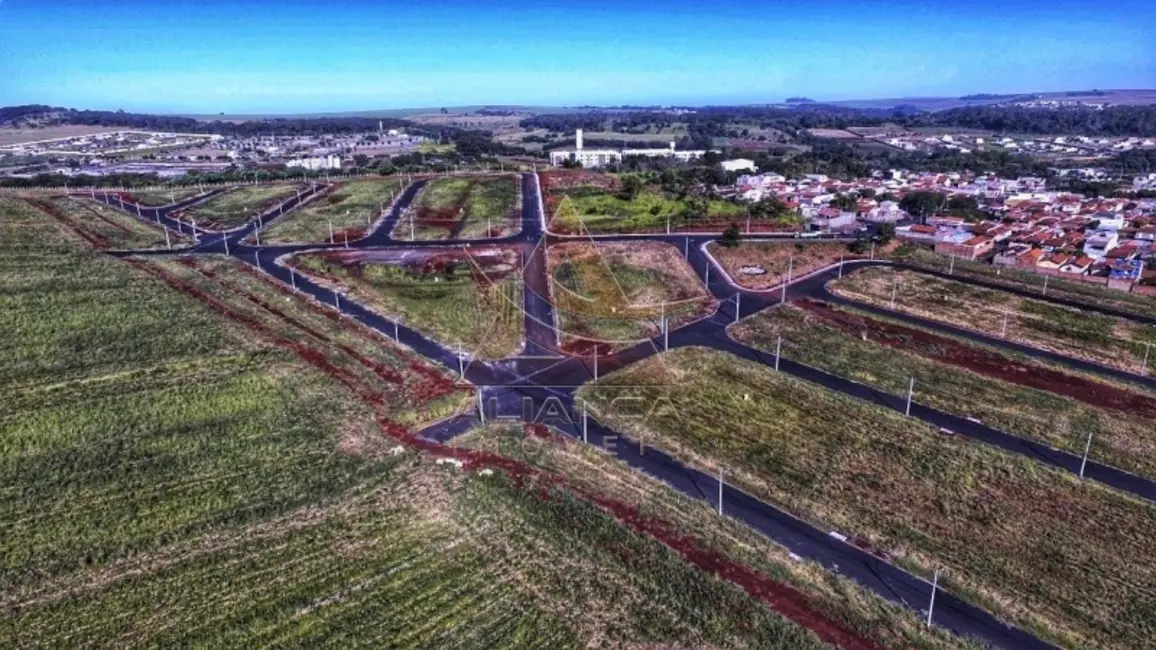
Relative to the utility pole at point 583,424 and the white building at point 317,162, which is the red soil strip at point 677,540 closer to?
the utility pole at point 583,424

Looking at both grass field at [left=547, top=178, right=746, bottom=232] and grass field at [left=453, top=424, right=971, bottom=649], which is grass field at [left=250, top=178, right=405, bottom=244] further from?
grass field at [left=453, top=424, right=971, bottom=649]

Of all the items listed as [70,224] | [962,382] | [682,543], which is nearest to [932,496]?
[682,543]

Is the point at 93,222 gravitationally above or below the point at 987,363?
above

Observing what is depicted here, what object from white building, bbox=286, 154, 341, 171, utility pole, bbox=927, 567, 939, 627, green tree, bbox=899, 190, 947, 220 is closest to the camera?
utility pole, bbox=927, 567, 939, 627

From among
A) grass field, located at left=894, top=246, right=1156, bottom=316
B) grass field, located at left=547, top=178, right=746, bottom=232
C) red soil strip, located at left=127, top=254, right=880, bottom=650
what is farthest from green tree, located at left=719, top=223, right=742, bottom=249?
red soil strip, located at left=127, top=254, right=880, bottom=650

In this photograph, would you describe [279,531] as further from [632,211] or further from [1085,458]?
[632,211]

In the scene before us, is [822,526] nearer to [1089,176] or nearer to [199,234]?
[199,234]

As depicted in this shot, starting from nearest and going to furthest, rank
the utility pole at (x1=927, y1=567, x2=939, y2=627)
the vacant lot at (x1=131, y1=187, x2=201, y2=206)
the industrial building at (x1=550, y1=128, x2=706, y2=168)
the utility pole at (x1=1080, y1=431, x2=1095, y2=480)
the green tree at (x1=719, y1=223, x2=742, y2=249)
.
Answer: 1. the utility pole at (x1=927, y1=567, x2=939, y2=627)
2. the utility pole at (x1=1080, y1=431, x2=1095, y2=480)
3. the green tree at (x1=719, y1=223, x2=742, y2=249)
4. the vacant lot at (x1=131, y1=187, x2=201, y2=206)
5. the industrial building at (x1=550, y1=128, x2=706, y2=168)
